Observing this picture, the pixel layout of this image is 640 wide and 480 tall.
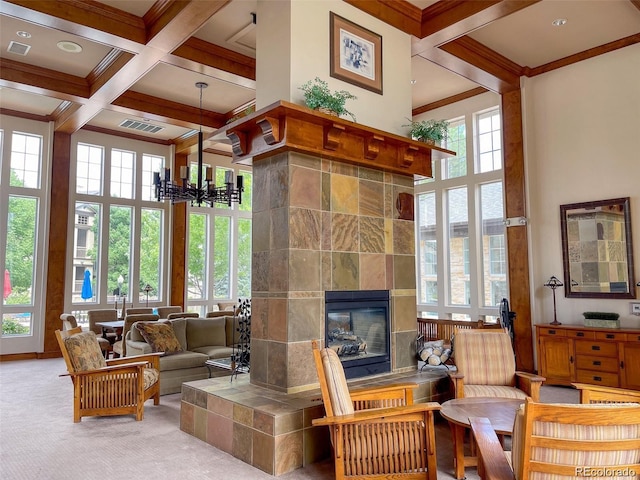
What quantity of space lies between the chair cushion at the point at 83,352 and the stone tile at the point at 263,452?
2129 mm

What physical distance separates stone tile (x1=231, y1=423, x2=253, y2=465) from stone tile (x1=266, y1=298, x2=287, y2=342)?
735mm

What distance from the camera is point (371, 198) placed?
15.1 feet

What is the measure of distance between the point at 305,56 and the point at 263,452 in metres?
3.22

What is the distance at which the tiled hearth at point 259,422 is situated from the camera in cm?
328

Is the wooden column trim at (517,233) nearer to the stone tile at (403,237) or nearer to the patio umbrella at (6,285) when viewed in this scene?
the stone tile at (403,237)

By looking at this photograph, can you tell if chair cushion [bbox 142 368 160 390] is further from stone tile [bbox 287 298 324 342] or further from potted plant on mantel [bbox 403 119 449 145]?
potted plant on mantel [bbox 403 119 449 145]

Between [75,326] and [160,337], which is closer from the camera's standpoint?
[160,337]

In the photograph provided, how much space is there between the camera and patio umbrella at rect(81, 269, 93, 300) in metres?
9.07

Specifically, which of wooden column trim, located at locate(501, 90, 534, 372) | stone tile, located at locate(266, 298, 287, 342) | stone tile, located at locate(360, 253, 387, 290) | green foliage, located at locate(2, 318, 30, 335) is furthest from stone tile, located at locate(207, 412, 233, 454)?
green foliage, located at locate(2, 318, 30, 335)

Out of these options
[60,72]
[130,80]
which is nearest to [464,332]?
[130,80]

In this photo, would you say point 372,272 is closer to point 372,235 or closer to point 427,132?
point 372,235

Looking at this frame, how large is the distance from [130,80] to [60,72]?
50.3 inches

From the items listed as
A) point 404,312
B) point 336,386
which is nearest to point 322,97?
point 404,312

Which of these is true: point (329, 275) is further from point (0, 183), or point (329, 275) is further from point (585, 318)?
point (0, 183)
